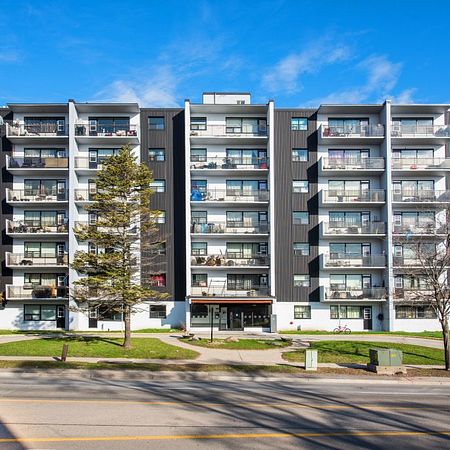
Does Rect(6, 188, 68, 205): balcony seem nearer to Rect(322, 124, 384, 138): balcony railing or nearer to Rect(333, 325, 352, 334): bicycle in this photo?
Rect(322, 124, 384, 138): balcony railing

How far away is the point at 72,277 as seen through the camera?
124 feet

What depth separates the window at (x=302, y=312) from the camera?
39188mm

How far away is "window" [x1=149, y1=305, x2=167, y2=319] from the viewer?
38781 mm

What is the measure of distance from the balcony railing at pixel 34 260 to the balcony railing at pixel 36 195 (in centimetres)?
476

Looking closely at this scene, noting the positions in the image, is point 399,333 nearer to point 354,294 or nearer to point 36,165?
point 354,294

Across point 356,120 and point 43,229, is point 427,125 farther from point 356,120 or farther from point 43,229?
point 43,229

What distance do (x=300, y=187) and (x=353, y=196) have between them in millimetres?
4690

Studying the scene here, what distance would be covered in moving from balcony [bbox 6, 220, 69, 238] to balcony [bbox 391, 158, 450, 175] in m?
29.2

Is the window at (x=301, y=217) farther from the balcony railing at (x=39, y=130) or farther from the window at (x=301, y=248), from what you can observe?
the balcony railing at (x=39, y=130)

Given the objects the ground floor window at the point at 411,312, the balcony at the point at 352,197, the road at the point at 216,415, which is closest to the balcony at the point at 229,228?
the balcony at the point at 352,197

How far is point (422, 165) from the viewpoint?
39719 mm

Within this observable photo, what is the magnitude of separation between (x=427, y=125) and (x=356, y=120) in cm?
622

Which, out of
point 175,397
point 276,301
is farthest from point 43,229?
point 175,397

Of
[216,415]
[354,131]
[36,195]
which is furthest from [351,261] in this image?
[216,415]
